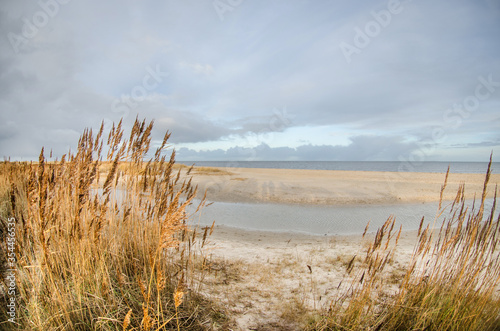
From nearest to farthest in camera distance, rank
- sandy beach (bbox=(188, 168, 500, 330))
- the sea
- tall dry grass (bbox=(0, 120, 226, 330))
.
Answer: tall dry grass (bbox=(0, 120, 226, 330)) → sandy beach (bbox=(188, 168, 500, 330)) → the sea

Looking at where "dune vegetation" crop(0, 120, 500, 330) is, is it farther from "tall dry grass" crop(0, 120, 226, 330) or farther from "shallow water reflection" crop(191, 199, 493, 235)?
"shallow water reflection" crop(191, 199, 493, 235)

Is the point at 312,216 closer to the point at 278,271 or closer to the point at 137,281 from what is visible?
the point at 278,271

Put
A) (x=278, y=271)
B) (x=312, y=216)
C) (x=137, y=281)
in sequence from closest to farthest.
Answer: (x=137, y=281) < (x=278, y=271) < (x=312, y=216)

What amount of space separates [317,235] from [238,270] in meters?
3.78

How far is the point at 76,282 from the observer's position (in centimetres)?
231

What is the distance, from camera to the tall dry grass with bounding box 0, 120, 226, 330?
1.91m

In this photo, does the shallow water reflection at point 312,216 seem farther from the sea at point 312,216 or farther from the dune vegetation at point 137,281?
the dune vegetation at point 137,281

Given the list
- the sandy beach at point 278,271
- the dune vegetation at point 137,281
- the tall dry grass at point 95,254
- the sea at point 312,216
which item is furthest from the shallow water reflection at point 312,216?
the dune vegetation at point 137,281

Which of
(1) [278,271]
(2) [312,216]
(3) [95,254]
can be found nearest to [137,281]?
(3) [95,254]

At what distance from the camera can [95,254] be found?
227 cm

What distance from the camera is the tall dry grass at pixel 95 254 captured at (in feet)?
6.28

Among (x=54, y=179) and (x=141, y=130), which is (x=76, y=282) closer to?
(x=54, y=179)

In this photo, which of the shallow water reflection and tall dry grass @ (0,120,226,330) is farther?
the shallow water reflection

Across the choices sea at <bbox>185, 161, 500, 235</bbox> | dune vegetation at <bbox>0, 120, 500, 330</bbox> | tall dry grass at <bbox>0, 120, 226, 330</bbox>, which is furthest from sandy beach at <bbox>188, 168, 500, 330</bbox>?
sea at <bbox>185, 161, 500, 235</bbox>
